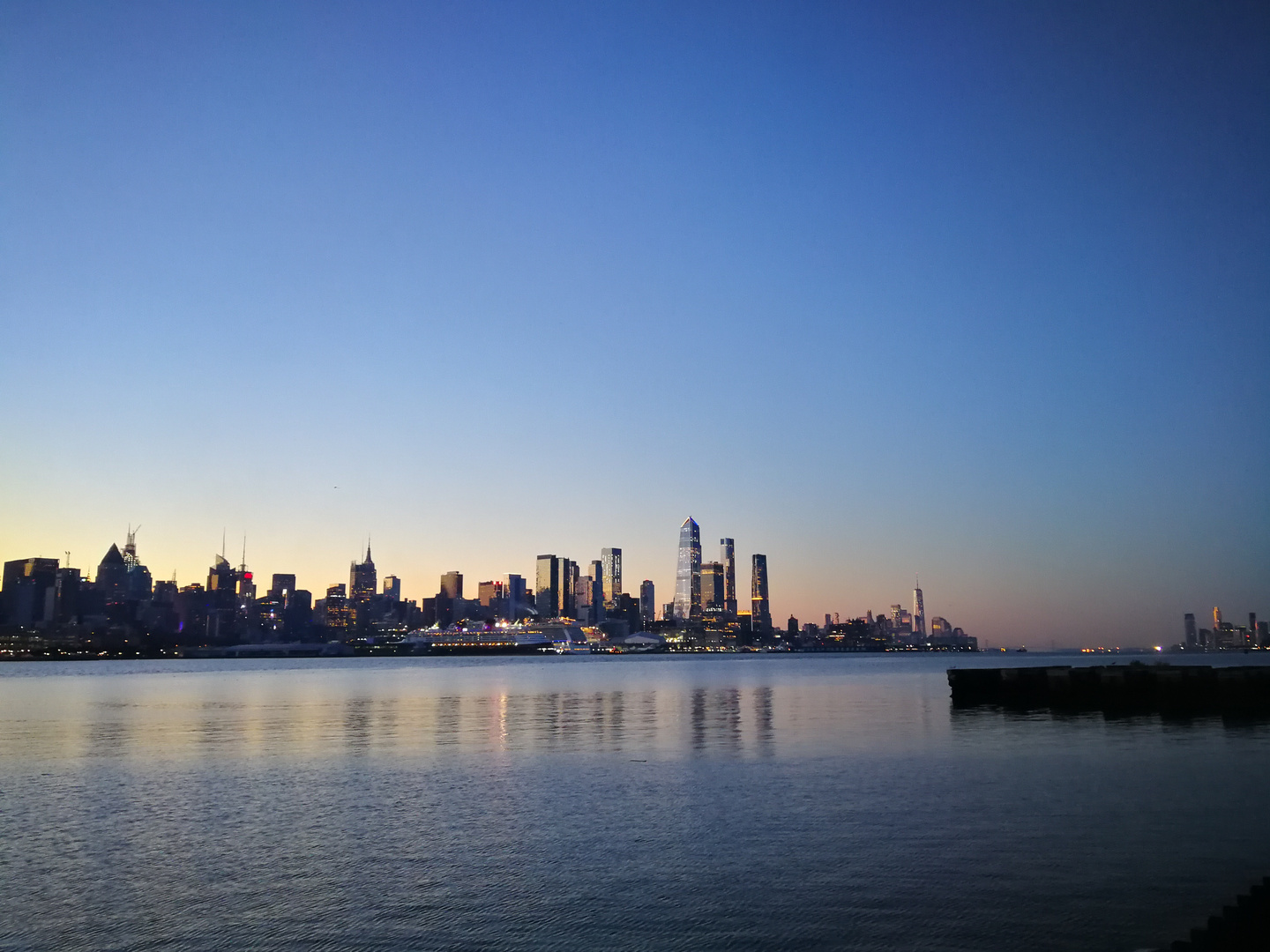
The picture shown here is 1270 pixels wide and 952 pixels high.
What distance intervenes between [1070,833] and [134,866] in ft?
75.4

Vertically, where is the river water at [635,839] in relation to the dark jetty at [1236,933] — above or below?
below

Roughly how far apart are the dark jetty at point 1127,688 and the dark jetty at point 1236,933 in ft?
188

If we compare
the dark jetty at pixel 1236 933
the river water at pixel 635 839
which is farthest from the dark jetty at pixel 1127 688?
the dark jetty at pixel 1236 933

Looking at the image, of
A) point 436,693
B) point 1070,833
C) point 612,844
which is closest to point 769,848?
point 612,844

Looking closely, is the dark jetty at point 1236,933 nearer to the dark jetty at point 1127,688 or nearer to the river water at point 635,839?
the river water at point 635,839

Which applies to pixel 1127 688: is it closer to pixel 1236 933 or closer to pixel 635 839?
pixel 635 839

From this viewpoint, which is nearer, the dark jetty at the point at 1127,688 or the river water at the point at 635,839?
the river water at the point at 635,839

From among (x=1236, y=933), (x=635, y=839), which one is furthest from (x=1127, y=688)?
(x=1236, y=933)

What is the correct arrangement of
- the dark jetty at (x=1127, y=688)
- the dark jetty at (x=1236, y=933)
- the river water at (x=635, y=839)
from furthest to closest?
A: the dark jetty at (x=1127, y=688) < the river water at (x=635, y=839) < the dark jetty at (x=1236, y=933)

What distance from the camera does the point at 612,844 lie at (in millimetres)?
23672

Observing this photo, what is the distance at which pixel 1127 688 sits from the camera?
2805 inches

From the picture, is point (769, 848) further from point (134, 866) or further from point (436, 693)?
point (436, 693)

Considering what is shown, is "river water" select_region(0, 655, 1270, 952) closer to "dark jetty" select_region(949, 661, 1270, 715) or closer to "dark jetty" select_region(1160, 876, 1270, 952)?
"dark jetty" select_region(1160, 876, 1270, 952)

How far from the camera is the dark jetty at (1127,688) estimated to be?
65.4 meters
